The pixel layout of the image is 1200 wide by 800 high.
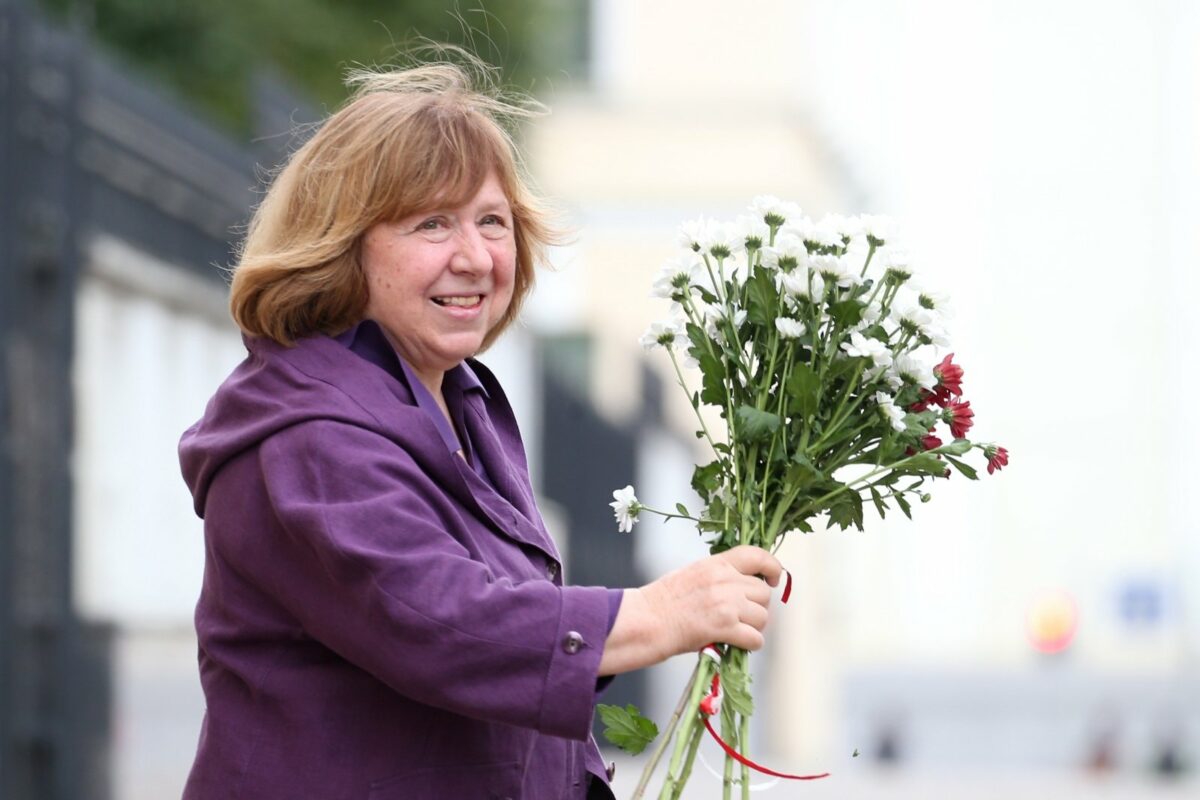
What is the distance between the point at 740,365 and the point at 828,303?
0.42 feet

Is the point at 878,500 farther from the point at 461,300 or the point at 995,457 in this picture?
the point at 461,300

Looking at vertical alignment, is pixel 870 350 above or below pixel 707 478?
above

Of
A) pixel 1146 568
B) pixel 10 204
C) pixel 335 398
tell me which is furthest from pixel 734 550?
pixel 1146 568

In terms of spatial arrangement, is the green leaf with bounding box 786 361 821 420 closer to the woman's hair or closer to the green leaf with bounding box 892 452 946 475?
the green leaf with bounding box 892 452 946 475

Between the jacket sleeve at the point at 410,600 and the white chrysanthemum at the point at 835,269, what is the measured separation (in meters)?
0.52

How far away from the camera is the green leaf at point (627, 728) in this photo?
271 cm

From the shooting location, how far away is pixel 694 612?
2488 mm

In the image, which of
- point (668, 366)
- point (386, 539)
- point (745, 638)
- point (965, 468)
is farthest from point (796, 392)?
point (668, 366)

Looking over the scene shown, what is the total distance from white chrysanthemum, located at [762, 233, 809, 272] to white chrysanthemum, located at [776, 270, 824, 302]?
0.01m

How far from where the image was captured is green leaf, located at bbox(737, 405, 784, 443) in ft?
8.73

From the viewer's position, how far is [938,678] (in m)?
30.0

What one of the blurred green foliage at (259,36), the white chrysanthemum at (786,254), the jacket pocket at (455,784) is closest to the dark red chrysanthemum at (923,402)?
the white chrysanthemum at (786,254)

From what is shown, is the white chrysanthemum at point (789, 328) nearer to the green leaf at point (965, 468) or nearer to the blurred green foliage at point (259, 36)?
the green leaf at point (965, 468)

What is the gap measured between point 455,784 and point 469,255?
58 centimetres
